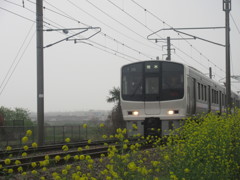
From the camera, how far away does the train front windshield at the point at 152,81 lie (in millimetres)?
16453

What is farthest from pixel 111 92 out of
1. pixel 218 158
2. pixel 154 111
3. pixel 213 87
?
pixel 218 158

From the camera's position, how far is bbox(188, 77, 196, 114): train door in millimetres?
16719

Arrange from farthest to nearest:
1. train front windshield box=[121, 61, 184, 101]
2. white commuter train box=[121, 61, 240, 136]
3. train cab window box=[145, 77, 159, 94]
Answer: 1. train cab window box=[145, 77, 159, 94]
2. train front windshield box=[121, 61, 184, 101]
3. white commuter train box=[121, 61, 240, 136]

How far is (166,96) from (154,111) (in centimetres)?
71

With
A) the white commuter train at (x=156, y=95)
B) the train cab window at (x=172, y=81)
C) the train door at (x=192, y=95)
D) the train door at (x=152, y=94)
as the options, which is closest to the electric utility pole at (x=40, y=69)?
the white commuter train at (x=156, y=95)

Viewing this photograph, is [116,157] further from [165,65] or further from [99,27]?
[99,27]

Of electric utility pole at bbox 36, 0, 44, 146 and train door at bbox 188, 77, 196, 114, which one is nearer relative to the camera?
train door at bbox 188, 77, 196, 114

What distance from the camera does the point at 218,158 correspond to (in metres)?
7.19

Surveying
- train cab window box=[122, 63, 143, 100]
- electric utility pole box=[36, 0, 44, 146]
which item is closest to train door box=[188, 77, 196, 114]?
train cab window box=[122, 63, 143, 100]

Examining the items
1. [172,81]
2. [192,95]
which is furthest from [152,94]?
[192,95]

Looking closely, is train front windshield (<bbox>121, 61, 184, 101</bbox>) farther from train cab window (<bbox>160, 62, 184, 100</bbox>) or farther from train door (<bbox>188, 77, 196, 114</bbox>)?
train door (<bbox>188, 77, 196, 114</bbox>)

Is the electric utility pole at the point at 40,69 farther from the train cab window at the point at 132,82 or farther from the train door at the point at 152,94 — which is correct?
the train door at the point at 152,94

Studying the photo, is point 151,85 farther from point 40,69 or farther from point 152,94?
point 40,69

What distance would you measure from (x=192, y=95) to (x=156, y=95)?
1.60m
